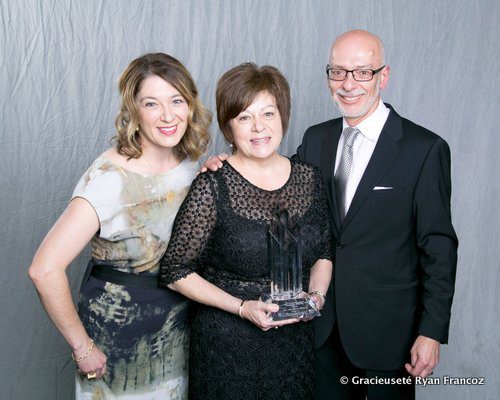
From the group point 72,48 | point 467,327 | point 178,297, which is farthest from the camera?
point 467,327

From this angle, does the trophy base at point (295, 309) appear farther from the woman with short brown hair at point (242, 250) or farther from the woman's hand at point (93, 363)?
the woman's hand at point (93, 363)

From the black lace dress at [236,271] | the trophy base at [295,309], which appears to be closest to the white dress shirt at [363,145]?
the black lace dress at [236,271]

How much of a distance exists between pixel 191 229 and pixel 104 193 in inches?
12.7

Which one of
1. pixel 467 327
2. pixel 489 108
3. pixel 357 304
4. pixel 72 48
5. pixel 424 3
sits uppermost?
pixel 424 3

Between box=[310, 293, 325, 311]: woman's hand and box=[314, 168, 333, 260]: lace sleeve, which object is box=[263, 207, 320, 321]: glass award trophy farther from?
box=[314, 168, 333, 260]: lace sleeve

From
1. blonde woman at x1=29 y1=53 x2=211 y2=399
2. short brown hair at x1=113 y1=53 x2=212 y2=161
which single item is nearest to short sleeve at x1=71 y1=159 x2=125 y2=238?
Answer: blonde woman at x1=29 y1=53 x2=211 y2=399

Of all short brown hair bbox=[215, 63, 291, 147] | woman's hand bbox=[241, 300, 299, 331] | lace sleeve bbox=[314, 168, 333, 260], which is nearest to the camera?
woman's hand bbox=[241, 300, 299, 331]

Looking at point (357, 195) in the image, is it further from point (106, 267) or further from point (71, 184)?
point (71, 184)

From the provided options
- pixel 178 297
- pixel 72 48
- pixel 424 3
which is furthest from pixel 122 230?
pixel 424 3

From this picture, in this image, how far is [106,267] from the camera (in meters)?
2.50

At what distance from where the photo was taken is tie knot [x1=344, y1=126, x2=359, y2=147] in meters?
2.81

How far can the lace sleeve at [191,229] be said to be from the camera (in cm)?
238

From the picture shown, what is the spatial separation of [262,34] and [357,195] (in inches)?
58.6

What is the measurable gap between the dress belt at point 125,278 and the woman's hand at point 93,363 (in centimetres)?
25
